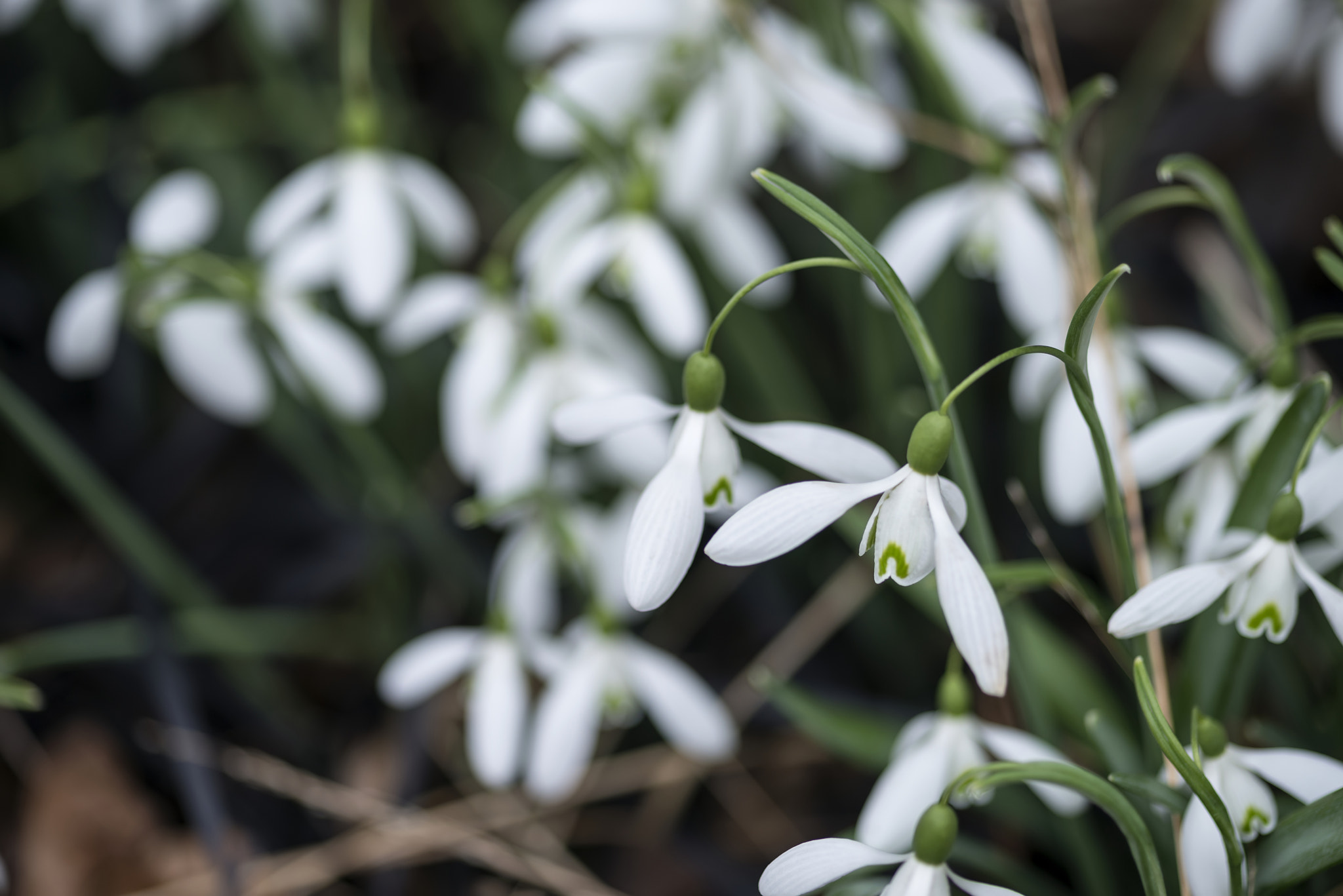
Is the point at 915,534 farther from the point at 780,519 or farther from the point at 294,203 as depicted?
the point at 294,203

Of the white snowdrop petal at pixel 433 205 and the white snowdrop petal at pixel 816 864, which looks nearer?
the white snowdrop petal at pixel 816 864

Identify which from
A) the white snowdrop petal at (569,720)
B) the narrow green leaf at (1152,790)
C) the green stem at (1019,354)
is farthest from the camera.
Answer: the white snowdrop petal at (569,720)

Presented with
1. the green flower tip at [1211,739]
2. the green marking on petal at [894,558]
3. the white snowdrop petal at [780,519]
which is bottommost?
the green flower tip at [1211,739]

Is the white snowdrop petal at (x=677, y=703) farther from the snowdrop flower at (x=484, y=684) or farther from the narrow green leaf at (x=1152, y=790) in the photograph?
the narrow green leaf at (x=1152, y=790)

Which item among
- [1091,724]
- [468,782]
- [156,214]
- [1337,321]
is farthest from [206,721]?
[1337,321]

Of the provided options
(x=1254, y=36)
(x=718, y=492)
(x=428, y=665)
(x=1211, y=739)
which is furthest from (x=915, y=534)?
(x=1254, y=36)

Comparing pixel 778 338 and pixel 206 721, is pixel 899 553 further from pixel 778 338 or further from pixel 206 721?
pixel 206 721

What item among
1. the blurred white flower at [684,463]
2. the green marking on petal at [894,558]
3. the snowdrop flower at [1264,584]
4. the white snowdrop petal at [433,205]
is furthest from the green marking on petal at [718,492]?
the white snowdrop petal at [433,205]
